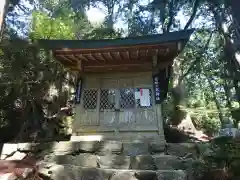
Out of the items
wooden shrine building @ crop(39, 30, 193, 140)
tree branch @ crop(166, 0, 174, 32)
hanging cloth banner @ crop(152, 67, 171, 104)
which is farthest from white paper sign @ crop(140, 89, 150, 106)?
tree branch @ crop(166, 0, 174, 32)

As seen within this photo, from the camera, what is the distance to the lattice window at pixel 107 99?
8.30m

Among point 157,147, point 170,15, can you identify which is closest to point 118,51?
point 157,147

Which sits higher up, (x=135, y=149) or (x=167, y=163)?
(x=135, y=149)

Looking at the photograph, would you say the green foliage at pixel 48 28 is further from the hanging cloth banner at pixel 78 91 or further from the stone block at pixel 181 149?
the stone block at pixel 181 149

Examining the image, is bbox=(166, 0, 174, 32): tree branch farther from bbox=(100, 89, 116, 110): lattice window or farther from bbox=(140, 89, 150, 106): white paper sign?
bbox=(100, 89, 116, 110): lattice window

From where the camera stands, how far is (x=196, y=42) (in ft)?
51.6

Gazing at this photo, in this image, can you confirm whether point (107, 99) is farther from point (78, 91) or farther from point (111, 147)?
point (111, 147)

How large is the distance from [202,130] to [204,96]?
4058 millimetres

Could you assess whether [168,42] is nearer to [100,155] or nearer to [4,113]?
[100,155]

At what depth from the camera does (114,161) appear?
247 inches

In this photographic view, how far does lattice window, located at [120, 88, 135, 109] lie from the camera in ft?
26.7

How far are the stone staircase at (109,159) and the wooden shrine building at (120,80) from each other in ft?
3.34

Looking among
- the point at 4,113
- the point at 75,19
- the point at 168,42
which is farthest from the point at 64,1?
the point at 168,42

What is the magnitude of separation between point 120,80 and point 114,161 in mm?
2966
